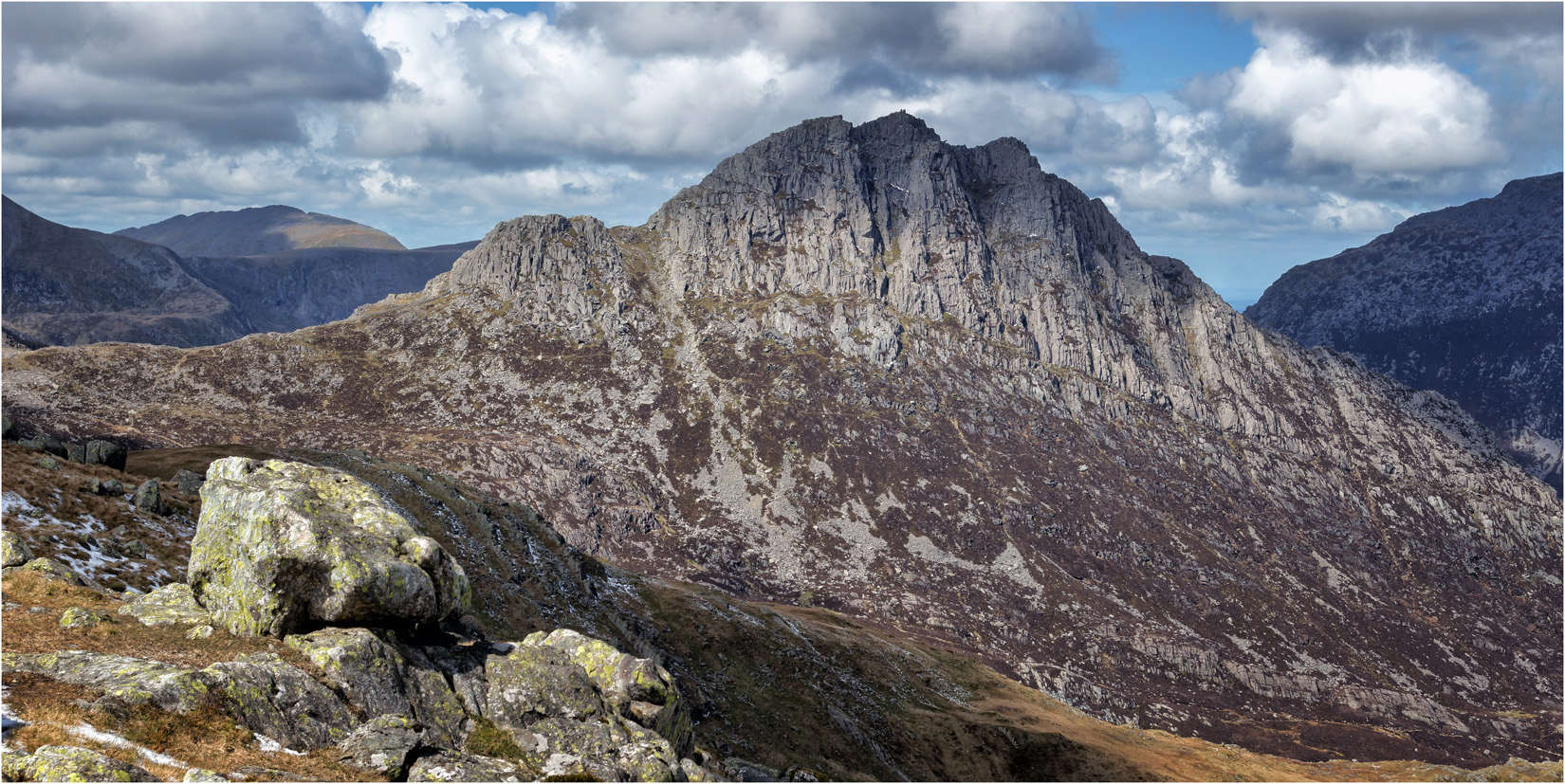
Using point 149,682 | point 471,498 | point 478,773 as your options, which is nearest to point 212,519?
point 149,682

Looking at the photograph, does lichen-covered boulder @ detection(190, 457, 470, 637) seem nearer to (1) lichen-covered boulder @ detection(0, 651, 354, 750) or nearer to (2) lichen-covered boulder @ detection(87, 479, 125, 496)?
(1) lichen-covered boulder @ detection(0, 651, 354, 750)

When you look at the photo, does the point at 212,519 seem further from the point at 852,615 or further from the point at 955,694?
the point at 852,615

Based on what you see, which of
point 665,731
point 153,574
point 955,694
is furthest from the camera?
point 955,694

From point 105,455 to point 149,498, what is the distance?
20.3 meters

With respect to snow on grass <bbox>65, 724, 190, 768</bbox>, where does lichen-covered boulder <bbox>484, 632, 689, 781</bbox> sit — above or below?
below

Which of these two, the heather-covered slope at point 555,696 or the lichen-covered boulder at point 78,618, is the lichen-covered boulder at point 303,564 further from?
the lichen-covered boulder at point 78,618

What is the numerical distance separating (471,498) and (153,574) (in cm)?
4050

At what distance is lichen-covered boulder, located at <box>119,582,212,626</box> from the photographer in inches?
1235

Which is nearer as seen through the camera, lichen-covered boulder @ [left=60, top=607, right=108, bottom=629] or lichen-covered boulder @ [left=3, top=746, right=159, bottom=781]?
lichen-covered boulder @ [left=3, top=746, right=159, bottom=781]

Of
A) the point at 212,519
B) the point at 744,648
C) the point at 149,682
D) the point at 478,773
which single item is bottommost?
the point at 744,648

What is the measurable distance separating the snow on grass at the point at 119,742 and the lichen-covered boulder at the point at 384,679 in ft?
21.7

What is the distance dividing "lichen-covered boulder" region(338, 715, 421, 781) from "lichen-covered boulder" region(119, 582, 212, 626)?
9.31 m

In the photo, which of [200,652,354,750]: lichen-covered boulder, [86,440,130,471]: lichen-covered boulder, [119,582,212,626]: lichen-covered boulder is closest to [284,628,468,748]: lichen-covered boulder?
[200,652,354,750]: lichen-covered boulder

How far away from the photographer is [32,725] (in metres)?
21.6
